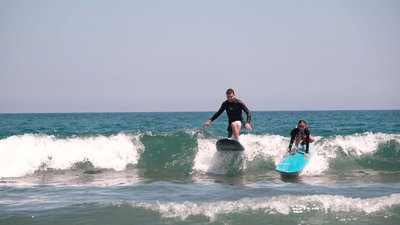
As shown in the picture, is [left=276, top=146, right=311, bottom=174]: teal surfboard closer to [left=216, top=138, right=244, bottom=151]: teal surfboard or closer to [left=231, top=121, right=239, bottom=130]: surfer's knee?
[left=216, top=138, right=244, bottom=151]: teal surfboard

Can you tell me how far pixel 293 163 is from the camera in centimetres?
980

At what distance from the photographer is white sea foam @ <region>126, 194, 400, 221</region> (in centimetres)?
591

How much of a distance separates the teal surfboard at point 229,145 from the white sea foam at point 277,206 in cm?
375

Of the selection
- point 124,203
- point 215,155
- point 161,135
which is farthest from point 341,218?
point 161,135

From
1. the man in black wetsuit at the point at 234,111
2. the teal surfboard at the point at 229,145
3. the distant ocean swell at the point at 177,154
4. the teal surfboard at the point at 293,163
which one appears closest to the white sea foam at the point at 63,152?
the distant ocean swell at the point at 177,154

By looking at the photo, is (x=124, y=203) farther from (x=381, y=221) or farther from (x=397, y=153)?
(x=397, y=153)

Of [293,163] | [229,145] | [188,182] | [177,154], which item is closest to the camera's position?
[188,182]

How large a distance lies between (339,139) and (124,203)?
9.99 m

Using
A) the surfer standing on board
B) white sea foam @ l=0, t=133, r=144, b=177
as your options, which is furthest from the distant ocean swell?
the surfer standing on board

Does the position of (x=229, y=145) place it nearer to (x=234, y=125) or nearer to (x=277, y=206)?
(x=234, y=125)

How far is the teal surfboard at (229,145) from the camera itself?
33.4 ft

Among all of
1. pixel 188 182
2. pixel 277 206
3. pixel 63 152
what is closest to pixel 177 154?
pixel 188 182

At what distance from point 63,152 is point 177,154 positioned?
432cm

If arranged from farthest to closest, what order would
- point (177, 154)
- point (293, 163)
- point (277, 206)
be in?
1. point (177, 154)
2. point (293, 163)
3. point (277, 206)
